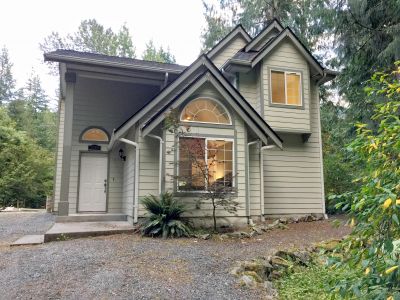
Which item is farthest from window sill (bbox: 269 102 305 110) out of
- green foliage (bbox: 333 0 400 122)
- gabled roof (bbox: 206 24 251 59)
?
gabled roof (bbox: 206 24 251 59)

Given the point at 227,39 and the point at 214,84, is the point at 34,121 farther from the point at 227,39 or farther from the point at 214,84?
the point at 214,84

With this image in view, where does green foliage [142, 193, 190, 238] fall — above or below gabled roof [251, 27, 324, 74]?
below

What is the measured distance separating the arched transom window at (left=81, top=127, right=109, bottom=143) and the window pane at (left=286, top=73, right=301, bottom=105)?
19.8 feet

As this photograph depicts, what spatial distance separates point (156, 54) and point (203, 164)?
28.0 m

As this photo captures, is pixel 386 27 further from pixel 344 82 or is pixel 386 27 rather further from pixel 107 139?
pixel 107 139

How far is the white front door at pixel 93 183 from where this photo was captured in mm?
10312

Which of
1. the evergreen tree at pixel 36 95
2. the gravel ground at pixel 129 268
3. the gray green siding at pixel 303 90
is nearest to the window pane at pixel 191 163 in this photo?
the gravel ground at pixel 129 268

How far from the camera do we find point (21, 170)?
20016mm

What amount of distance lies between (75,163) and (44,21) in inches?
878

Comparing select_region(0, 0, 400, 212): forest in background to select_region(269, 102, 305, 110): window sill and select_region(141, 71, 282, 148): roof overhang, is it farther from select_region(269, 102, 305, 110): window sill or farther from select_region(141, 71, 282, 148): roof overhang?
select_region(141, 71, 282, 148): roof overhang

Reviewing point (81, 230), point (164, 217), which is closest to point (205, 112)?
point (164, 217)

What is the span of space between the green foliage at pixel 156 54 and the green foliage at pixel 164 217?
26876 mm

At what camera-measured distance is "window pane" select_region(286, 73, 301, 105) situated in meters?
10.1

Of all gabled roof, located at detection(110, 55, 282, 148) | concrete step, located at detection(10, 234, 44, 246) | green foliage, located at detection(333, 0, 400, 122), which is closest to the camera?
concrete step, located at detection(10, 234, 44, 246)
